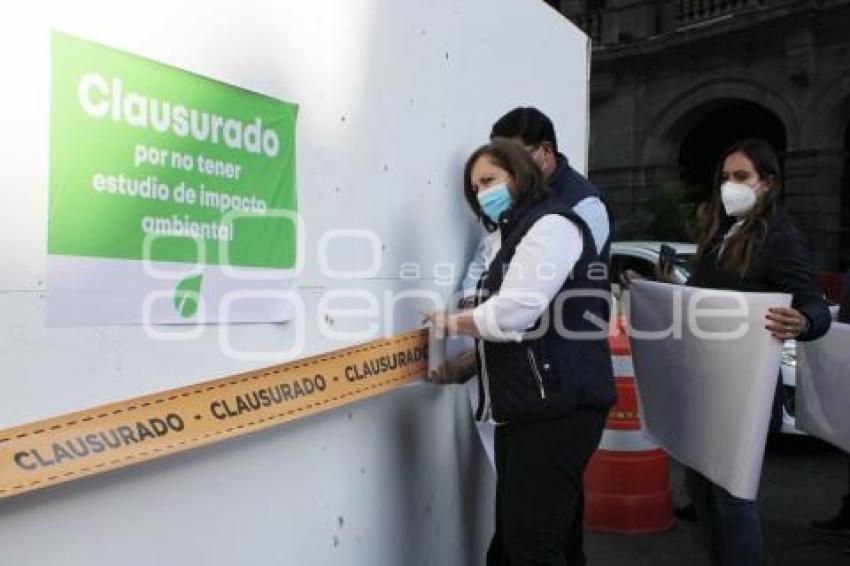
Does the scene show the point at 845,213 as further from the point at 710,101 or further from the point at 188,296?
the point at 188,296

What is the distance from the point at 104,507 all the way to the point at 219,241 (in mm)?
700

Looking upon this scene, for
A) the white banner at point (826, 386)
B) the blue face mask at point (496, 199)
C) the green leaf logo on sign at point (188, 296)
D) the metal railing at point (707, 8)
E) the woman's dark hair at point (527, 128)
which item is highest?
the metal railing at point (707, 8)

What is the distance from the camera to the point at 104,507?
2.00 meters

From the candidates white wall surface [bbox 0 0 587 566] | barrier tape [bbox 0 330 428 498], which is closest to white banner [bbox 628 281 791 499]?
white wall surface [bbox 0 0 587 566]

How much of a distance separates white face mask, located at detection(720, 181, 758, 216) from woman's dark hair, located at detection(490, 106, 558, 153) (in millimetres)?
800

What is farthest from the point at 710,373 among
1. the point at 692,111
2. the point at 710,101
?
the point at 692,111

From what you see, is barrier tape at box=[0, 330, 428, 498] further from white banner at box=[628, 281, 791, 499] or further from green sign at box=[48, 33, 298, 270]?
white banner at box=[628, 281, 791, 499]

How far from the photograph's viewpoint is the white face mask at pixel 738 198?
133 inches

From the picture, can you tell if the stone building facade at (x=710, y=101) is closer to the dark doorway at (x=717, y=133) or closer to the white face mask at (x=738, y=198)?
the dark doorway at (x=717, y=133)

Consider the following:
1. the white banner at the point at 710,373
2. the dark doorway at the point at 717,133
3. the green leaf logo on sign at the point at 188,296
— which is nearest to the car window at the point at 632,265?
the white banner at the point at 710,373

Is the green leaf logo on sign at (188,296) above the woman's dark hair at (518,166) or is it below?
below

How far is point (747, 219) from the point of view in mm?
3342

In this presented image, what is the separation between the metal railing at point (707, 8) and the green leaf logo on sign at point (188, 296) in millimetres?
16459

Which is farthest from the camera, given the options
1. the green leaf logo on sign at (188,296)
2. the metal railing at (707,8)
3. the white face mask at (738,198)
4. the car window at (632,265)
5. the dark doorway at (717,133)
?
the dark doorway at (717,133)
